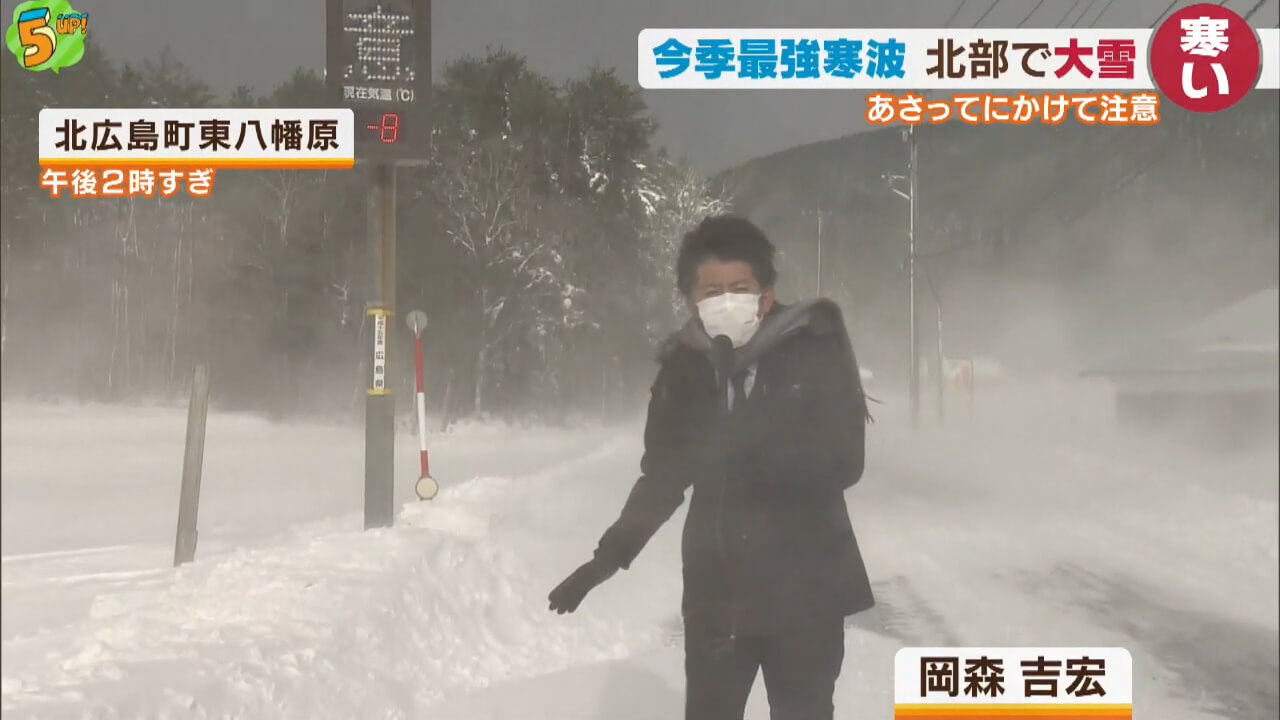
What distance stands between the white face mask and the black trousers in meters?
Answer: 1.17

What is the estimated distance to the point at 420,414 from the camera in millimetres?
6660

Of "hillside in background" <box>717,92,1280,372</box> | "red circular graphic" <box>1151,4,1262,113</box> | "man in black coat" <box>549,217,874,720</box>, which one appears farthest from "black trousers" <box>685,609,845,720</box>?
"red circular graphic" <box>1151,4,1262,113</box>

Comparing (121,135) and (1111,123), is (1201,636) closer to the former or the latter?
(1111,123)

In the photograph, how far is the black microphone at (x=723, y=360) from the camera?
3.34m

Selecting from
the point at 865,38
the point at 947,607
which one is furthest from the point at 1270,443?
the point at 865,38

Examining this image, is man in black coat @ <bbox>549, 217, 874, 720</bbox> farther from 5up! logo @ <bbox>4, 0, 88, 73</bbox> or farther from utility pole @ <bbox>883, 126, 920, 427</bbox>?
5up! logo @ <bbox>4, 0, 88, 73</bbox>

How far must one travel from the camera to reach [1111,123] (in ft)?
14.5

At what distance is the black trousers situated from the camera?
3.32m

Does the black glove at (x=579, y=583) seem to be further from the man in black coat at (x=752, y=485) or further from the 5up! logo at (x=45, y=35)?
the 5up! logo at (x=45, y=35)

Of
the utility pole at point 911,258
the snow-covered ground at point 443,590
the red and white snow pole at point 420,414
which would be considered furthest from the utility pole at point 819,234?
the red and white snow pole at point 420,414

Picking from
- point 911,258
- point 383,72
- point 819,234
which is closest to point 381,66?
point 383,72

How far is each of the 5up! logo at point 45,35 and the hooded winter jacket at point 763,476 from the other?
3403 millimetres

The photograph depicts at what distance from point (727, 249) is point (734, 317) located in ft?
1.00

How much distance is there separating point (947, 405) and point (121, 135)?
652 cm
